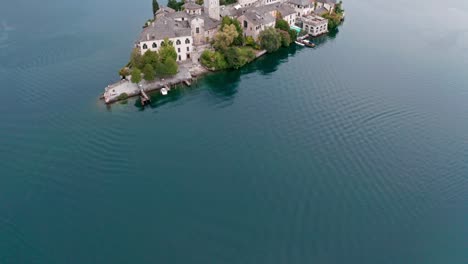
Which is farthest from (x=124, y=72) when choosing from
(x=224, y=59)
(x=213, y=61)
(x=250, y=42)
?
(x=250, y=42)

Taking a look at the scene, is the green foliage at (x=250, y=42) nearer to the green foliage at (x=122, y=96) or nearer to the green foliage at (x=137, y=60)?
the green foliage at (x=137, y=60)

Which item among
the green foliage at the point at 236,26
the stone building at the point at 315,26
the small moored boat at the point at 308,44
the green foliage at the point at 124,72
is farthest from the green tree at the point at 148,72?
the stone building at the point at 315,26

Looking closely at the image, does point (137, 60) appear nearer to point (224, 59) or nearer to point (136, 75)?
point (136, 75)

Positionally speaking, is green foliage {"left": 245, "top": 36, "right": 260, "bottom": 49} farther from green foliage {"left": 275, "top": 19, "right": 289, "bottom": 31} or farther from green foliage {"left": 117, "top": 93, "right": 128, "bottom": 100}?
green foliage {"left": 117, "top": 93, "right": 128, "bottom": 100}

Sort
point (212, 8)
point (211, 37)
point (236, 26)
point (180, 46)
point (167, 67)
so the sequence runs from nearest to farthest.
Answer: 1. point (167, 67)
2. point (180, 46)
3. point (236, 26)
4. point (211, 37)
5. point (212, 8)

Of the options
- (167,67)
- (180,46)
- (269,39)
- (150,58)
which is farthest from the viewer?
(269,39)

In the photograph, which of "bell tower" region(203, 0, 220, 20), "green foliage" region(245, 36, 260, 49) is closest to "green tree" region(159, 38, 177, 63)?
"bell tower" region(203, 0, 220, 20)

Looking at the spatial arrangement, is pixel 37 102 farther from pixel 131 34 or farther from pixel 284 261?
pixel 284 261
